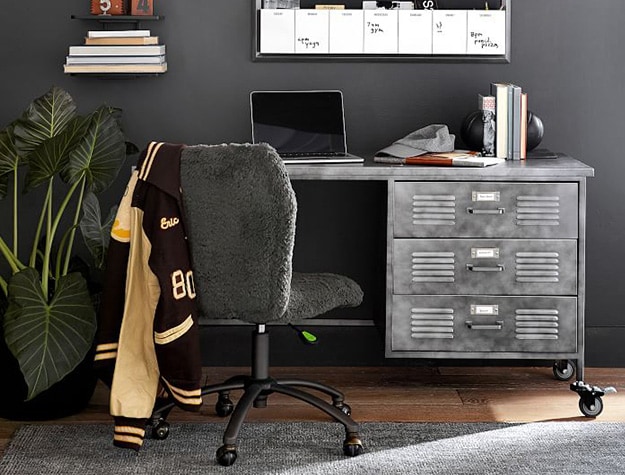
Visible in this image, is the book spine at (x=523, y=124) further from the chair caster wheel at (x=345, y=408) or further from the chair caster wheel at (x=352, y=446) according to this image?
the chair caster wheel at (x=352, y=446)

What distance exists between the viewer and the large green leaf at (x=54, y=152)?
10.6ft

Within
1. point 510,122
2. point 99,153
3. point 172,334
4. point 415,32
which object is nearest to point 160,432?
point 172,334

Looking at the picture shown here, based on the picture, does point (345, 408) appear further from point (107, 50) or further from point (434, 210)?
point (107, 50)

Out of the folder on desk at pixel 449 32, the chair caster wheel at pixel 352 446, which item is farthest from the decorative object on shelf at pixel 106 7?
the chair caster wheel at pixel 352 446

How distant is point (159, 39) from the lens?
386cm

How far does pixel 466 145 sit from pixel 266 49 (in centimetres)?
78

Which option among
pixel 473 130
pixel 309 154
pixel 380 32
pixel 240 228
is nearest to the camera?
pixel 240 228

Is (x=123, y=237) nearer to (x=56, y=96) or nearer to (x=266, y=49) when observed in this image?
(x=56, y=96)

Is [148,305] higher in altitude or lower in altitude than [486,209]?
lower

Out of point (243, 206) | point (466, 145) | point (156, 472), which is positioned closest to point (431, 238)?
point (466, 145)

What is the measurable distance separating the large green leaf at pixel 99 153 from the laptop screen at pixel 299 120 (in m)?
0.52

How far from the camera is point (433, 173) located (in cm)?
342

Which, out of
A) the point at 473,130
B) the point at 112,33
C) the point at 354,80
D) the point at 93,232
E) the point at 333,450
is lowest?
the point at 333,450

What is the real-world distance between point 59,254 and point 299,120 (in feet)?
3.01
